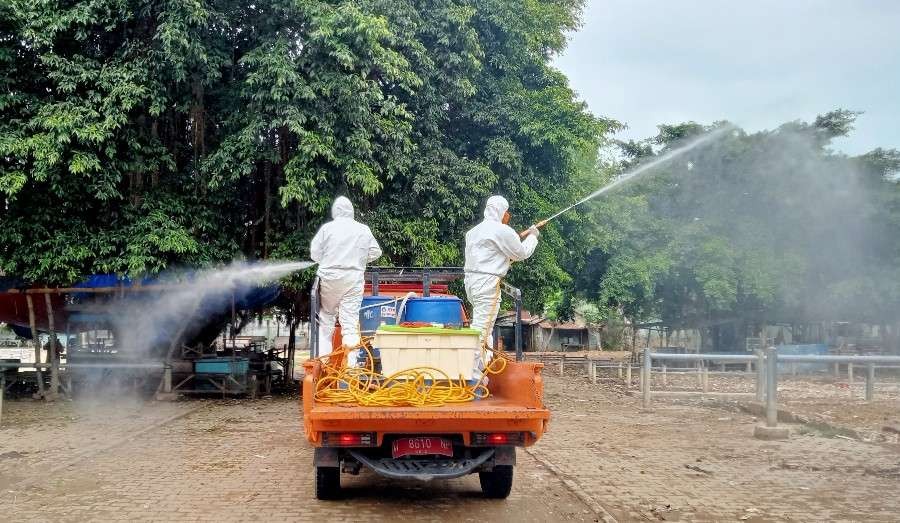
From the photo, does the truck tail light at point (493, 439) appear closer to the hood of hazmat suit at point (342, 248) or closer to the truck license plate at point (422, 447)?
the truck license plate at point (422, 447)

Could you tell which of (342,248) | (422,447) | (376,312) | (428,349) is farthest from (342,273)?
(422,447)

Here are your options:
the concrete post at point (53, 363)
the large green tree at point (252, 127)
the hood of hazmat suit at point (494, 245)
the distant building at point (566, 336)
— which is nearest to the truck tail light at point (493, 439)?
the hood of hazmat suit at point (494, 245)

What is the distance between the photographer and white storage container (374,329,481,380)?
6453mm

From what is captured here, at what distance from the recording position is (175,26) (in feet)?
43.2

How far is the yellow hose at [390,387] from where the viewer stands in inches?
247

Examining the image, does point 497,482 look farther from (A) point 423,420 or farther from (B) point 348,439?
(B) point 348,439

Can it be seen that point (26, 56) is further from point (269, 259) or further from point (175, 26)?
point (269, 259)

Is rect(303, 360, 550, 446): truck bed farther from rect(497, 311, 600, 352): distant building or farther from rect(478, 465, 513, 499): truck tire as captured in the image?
rect(497, 311, 600, 352): distant building

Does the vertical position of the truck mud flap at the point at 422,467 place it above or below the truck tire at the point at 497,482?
above

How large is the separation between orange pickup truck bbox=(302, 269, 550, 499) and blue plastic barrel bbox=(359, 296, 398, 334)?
144 centimetres

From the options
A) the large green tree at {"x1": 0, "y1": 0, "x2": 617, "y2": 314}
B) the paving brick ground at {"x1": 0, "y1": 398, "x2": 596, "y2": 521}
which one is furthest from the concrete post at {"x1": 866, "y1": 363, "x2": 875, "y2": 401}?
the large green tree at {"x1": 0, "y1": 0, "x2": 617, "y2": 314}

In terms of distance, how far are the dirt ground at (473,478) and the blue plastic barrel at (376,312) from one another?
5.04ft

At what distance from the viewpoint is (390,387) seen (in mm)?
6410

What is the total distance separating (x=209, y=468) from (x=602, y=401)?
9882 mm
